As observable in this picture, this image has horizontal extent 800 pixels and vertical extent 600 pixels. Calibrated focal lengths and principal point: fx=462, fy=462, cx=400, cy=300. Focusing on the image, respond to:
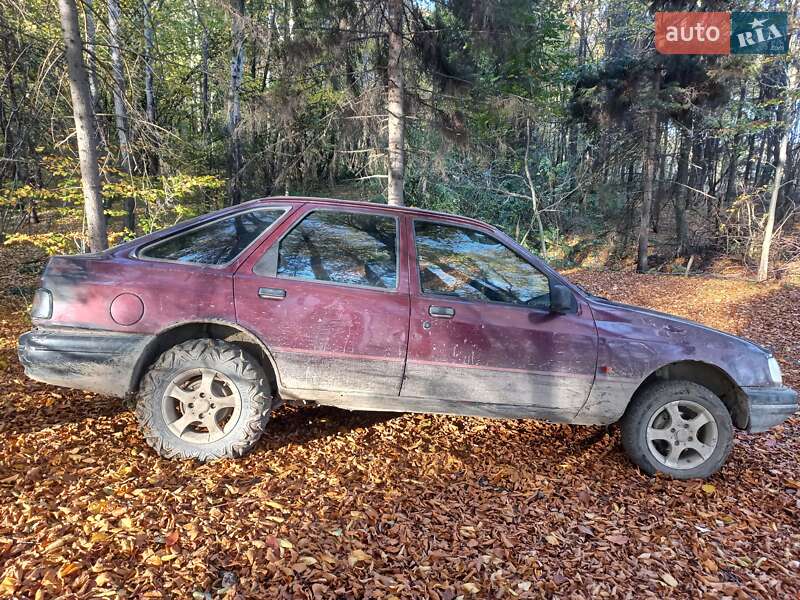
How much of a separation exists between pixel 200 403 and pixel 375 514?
1.40 meters

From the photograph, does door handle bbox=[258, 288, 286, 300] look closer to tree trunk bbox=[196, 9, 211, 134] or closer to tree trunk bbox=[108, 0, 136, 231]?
tree trunk bbox=[108, 0, 136, 231]

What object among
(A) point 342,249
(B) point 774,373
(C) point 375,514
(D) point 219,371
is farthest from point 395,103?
(C) point 375,514

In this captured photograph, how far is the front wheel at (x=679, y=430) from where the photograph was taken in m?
3.39

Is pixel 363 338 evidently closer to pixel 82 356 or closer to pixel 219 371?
pixel 219 371

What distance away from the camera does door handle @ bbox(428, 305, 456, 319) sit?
3.17m

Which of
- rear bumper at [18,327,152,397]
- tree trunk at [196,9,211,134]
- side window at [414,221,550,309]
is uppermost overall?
tree trunk at [196,9,211,134]

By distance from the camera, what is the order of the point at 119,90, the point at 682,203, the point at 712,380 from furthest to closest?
the point at 682,203 < the point at 119,90 < the point at 712,380

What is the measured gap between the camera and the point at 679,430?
11.3 feet

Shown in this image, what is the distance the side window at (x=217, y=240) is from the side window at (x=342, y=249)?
8.9 inches

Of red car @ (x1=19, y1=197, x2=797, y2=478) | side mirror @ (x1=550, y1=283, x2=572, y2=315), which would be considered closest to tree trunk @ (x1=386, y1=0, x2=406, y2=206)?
red car @ (x1=19, y1=197, x2=797, y2=478)

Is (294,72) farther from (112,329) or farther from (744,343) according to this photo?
(744,343)

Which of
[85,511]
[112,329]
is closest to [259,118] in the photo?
[112,329]

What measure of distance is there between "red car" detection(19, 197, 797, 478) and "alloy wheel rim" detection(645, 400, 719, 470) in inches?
0.5

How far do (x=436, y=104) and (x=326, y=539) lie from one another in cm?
879
